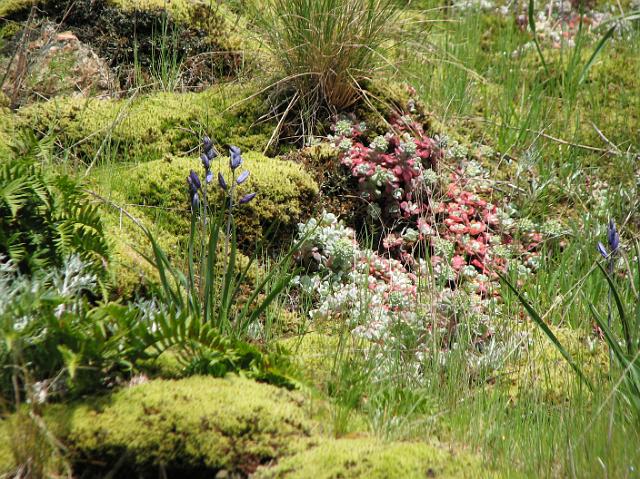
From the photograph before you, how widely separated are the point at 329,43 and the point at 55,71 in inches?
77.8

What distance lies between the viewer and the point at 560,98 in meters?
5.97

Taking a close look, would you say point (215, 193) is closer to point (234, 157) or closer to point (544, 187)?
point (234, 157)

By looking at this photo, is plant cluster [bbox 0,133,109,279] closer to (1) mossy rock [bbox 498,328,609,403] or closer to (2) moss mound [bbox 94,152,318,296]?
(2) moss mound [bbox 94,152,318,296]

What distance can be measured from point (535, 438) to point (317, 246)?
6.92 ft

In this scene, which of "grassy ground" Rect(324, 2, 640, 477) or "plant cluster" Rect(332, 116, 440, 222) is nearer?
"grassy ground" Rect(324, 2, 640, 477)

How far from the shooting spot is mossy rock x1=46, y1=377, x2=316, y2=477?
2133 mm

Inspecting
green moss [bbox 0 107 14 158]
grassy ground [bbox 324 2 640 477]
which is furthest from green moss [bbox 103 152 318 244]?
grassy ground [bbox 324 2 640 477]

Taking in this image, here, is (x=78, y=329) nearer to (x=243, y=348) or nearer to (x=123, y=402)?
(x=123, y=402)

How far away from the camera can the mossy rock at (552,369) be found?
116 inches

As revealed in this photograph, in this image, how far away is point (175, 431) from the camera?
2158 millimetres

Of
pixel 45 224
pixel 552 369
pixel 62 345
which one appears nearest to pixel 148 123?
pixel 45 224

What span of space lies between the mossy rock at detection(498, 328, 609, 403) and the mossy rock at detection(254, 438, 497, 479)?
2.44ft

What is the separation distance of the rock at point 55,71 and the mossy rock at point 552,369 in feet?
11.0

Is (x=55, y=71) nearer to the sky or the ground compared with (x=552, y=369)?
nearer to the sky
